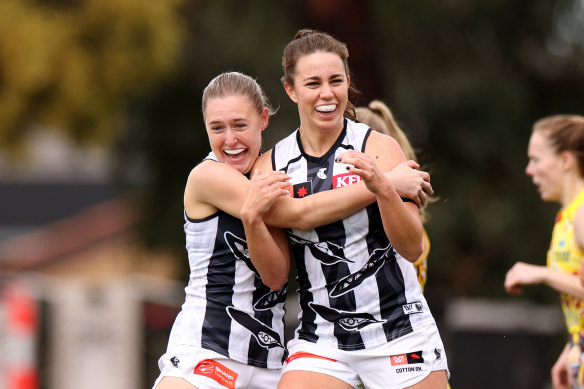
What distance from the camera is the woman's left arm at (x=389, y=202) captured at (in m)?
3.90

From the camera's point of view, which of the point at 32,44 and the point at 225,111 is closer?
the point at 225,111

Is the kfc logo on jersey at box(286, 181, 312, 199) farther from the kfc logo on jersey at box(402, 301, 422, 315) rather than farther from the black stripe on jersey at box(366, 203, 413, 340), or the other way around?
the kfc logo on jersey at box(402, 301, 422, 315)

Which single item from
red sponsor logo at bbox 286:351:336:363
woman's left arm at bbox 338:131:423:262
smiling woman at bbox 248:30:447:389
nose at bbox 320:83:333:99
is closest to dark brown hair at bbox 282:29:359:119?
smiling woman at bbox 248:30:447:389

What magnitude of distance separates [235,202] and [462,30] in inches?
363

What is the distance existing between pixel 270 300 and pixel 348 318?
1.26 feet

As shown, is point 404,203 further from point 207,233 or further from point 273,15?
point 273,15

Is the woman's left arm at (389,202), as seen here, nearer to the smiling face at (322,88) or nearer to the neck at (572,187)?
the smiling face at (322,88)

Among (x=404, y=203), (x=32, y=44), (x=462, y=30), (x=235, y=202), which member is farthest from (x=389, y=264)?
(x=462, y=30)

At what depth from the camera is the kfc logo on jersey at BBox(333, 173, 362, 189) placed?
13.7 feet

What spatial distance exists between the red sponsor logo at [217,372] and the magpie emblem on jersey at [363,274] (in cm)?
54

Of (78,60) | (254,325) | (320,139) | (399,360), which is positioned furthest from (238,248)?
(78,60)

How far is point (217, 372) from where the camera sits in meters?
4.28

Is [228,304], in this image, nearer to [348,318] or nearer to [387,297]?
[348,318]

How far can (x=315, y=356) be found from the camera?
4238mm
